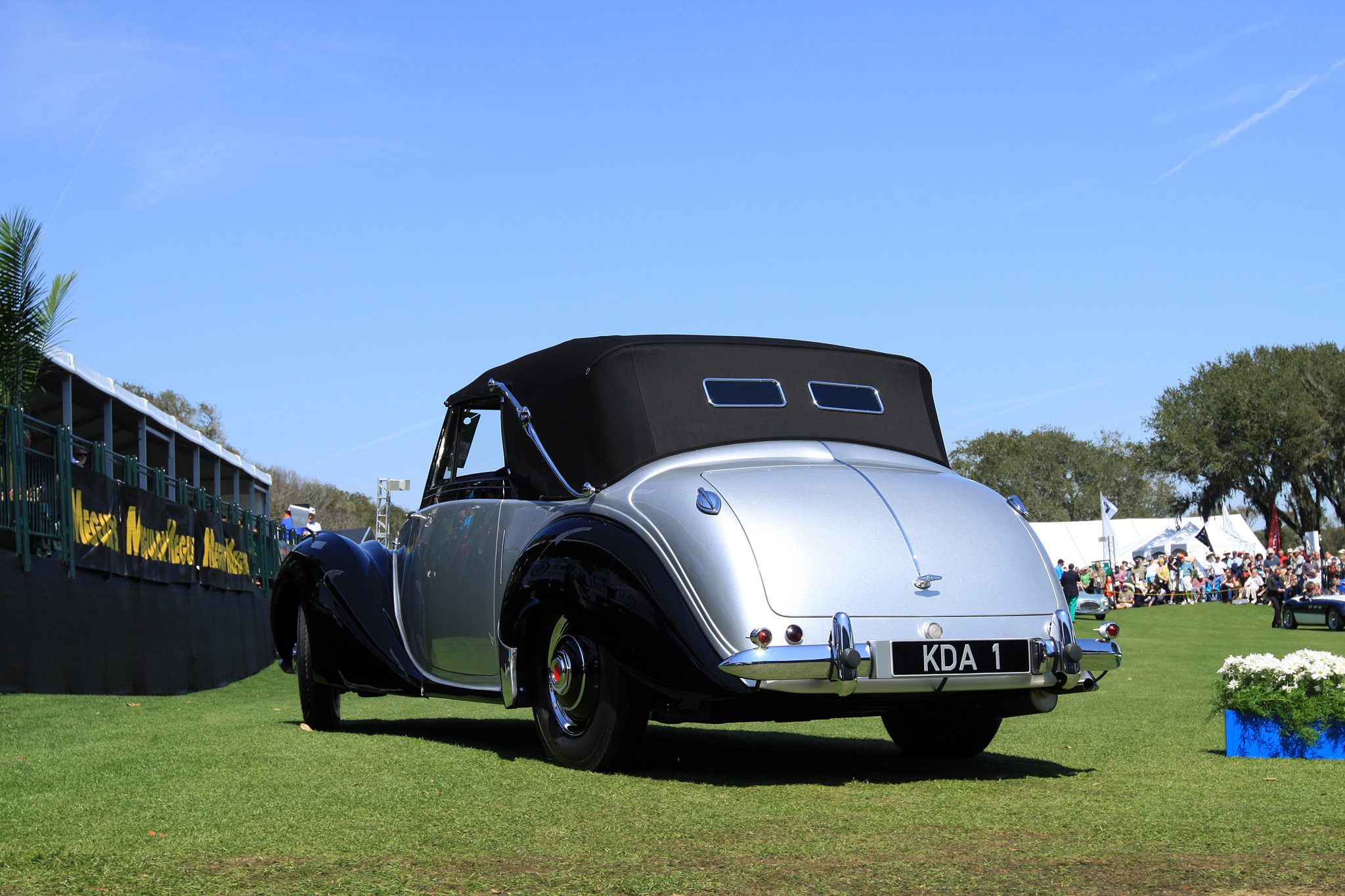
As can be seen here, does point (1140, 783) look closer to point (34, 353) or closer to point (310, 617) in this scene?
point (310, 617)

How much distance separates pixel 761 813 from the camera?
475 centimetres

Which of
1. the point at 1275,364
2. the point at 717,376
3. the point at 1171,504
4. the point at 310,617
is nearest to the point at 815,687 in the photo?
the point at 717,376

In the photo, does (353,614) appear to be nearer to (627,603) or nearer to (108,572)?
(627,603)

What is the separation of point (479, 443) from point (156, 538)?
1019 centimetres

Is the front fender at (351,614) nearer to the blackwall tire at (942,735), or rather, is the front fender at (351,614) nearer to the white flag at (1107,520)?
the blackwall tire at (942,735)

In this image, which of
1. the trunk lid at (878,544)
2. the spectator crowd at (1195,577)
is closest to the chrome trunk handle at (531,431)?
the trunk lid at (878,544)

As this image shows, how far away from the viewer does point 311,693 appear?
8.25 m

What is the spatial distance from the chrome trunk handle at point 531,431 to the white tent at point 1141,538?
49.0m

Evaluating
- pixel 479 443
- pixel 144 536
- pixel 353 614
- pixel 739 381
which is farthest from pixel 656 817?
pixel 144 536

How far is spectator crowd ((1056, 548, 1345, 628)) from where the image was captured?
46.1 m

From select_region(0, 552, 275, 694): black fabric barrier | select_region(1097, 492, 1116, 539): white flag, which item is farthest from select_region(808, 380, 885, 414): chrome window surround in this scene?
select_region(1097, 492, 1116, 539): white flag

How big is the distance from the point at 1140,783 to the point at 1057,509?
88.4 m

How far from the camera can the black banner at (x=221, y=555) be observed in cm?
1848

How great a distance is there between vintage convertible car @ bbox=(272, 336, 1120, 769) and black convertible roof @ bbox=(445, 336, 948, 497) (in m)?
0.01
